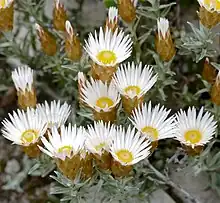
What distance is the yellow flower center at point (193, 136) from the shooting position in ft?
6.93

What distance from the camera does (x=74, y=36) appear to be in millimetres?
2250

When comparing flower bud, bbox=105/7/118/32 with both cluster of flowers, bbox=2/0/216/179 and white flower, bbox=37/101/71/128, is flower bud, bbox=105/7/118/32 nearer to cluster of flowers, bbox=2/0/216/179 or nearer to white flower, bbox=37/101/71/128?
cluster of flowers, bbox=2/0/216/179

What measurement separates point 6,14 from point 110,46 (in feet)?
1.23

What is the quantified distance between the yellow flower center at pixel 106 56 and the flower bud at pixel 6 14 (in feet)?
1.17

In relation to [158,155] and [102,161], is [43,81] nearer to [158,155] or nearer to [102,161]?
[158,155]

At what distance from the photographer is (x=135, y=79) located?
218cm

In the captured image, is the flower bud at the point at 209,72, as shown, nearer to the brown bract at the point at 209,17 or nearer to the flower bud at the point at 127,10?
the brown bract at the point at 209,17

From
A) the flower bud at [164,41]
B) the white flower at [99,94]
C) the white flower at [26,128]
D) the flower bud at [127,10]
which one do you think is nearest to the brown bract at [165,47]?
the flower bud at [164,41]

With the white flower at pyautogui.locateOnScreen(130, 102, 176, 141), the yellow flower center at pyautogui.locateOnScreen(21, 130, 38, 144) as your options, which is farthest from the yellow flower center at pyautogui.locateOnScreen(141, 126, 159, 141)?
the yellow flower center at pyautogui.locateOnScreen(21, 130, 38, 144)

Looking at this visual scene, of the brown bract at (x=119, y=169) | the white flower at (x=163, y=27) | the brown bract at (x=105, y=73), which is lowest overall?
the brown bract at (x=119, y=169)

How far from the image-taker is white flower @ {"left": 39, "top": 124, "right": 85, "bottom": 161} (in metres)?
1.98

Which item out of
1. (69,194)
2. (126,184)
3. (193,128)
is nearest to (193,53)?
(193,128)

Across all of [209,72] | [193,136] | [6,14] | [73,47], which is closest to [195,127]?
[193,136]

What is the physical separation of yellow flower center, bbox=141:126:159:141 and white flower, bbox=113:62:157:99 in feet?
Result: 0.34
